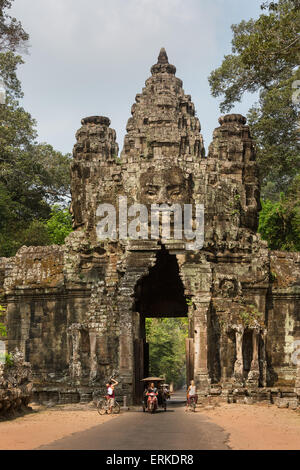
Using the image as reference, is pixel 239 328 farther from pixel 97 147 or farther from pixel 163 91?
pixel 163 91

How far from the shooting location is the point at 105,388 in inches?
761

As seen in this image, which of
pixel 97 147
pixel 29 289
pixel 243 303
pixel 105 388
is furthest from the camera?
pixel 97 147

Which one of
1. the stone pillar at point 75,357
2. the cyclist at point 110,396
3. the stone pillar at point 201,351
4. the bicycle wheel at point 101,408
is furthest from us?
the stone pillar at point 75,357

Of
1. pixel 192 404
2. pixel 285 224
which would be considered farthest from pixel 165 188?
pixel 285 224

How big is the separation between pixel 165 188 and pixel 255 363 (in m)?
6.46

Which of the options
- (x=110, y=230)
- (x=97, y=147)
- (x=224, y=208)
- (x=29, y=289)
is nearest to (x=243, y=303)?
(x=224, y=208)

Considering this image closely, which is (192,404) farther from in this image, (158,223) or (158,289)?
(158,289)

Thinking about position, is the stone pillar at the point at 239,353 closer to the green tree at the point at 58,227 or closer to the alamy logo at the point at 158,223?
the alamy logo at the point at 158,223

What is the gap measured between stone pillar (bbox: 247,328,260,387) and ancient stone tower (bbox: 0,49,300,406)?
0.03 metres

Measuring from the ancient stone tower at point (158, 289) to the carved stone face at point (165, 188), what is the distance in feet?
0.12

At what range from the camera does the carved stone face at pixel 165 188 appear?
2162cm

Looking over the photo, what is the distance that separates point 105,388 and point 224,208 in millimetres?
7584

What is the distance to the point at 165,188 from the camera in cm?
2161

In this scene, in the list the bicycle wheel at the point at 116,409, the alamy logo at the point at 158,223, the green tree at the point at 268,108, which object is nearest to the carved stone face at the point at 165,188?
the alamy logo at the point at 158,223
